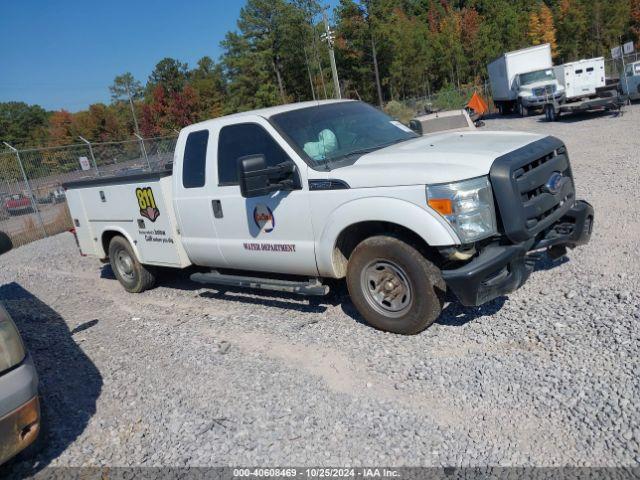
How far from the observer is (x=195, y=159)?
5.82 meters

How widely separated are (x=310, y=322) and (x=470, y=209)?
81.2 inches

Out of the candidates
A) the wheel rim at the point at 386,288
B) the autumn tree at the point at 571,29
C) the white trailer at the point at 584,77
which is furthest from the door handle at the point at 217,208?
the autumn tree at the point at 571,29

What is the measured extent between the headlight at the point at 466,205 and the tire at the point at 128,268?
4.54 m

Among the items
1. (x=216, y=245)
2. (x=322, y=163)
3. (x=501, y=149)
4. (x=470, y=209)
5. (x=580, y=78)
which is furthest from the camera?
(x=580, y=78)

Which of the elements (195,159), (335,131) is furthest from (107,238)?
(335,131)

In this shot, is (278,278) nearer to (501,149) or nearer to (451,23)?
(501,149)

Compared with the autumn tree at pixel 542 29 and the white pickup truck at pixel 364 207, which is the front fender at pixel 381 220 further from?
the autumn tree at pixel 542 29

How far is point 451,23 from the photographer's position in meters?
53.8

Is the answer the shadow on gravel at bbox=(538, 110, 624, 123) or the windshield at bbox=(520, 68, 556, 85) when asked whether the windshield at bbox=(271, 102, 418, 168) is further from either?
the windshield at bbox=(520, 68, 556, 85)

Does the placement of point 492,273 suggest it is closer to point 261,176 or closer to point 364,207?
point 364,207

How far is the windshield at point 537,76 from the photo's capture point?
25.1m

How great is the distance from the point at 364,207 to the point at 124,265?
14.5 feet

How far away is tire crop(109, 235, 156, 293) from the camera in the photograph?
7078 mm

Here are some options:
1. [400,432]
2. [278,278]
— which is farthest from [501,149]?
[278,278]
